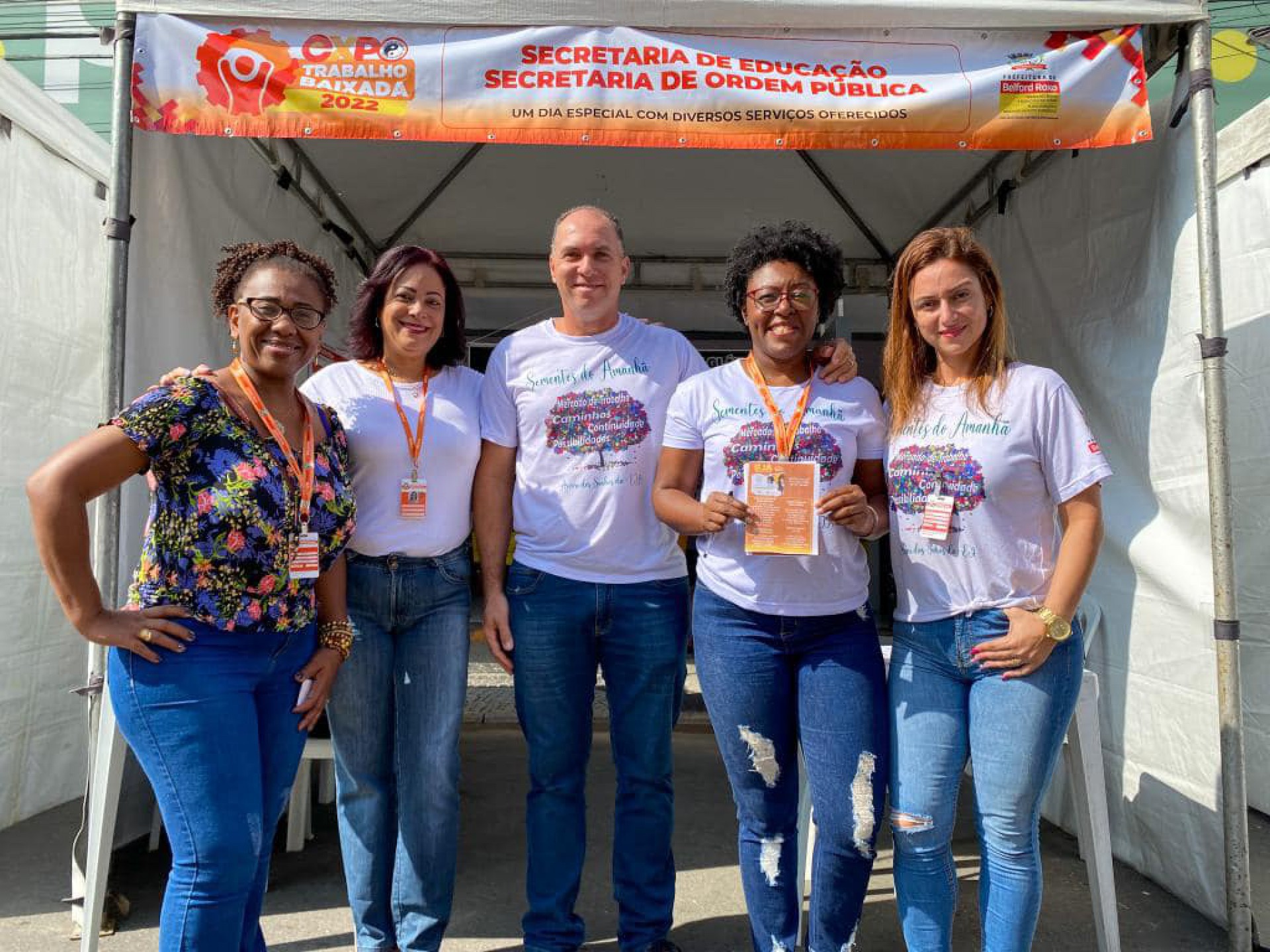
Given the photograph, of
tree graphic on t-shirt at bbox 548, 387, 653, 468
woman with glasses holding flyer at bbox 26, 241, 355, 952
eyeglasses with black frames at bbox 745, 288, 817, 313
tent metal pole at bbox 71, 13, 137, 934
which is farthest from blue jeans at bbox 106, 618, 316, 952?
eyeglasses with black frames at bbox 745, 288, 817, 313

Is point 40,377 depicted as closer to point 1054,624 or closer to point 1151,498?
point 1054,624

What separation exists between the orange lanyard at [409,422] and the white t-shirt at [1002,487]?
4.35 ft

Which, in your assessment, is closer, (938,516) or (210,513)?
(210,513)

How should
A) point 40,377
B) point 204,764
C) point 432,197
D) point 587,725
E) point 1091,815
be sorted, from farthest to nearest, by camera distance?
point 432,197
point 40,377
point 1091,815
point 587,725
point 204,764

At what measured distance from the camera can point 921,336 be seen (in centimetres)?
227

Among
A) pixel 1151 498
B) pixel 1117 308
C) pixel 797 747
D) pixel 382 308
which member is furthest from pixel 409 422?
pixel 1117 308

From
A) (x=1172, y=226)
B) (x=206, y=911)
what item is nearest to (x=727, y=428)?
(x=206, y=911)

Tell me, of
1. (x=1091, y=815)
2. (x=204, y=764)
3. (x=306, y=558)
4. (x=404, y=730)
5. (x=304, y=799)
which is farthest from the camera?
(x=304, y=799)

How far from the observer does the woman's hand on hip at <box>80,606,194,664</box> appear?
1.78m

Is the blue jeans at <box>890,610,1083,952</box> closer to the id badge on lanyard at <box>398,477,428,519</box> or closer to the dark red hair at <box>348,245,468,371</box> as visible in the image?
the id badge on lanyard at <box>398,477,428,519</box>

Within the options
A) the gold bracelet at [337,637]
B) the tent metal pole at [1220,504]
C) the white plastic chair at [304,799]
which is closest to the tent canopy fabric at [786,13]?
the tent metal pole at [1220,504]

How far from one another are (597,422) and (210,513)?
41.5 inches

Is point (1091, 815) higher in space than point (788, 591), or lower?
lower

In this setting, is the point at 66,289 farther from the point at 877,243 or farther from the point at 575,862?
the point at 877,243
